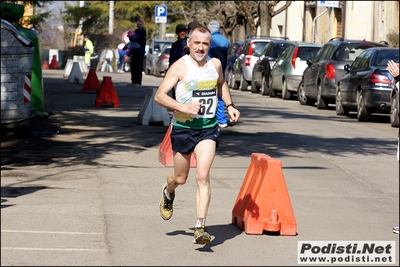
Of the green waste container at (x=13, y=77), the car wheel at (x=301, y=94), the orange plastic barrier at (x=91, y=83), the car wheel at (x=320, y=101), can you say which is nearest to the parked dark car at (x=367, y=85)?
the car wheel at (x=320, y=101)

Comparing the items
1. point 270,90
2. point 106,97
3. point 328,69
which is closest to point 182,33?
point 106,97

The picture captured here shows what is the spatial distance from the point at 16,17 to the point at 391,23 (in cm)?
2616

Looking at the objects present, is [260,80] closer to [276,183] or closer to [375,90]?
[375,90]

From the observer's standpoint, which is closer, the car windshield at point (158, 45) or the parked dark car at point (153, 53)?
the parked dark car at point (153, 53)

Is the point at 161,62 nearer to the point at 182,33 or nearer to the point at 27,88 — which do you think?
the point at 182,33

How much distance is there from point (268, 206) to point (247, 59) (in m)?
23.5

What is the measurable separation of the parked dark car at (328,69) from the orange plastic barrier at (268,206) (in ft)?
47.8

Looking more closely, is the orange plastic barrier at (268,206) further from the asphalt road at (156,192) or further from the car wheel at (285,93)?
the car wheel at (285,93)

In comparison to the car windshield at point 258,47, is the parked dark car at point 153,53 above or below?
below

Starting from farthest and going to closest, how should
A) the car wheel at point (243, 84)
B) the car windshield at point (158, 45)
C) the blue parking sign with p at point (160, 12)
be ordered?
1. the blue parking sign with p at point (160, 12)
2. the car windshield at point (158, 45)
3. the car wheel at point (243, 84)

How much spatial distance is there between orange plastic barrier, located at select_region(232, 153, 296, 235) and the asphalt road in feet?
0.30

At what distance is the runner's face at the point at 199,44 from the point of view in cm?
782

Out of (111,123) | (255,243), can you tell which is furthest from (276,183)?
(111,123)

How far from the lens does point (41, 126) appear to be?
16656mm
